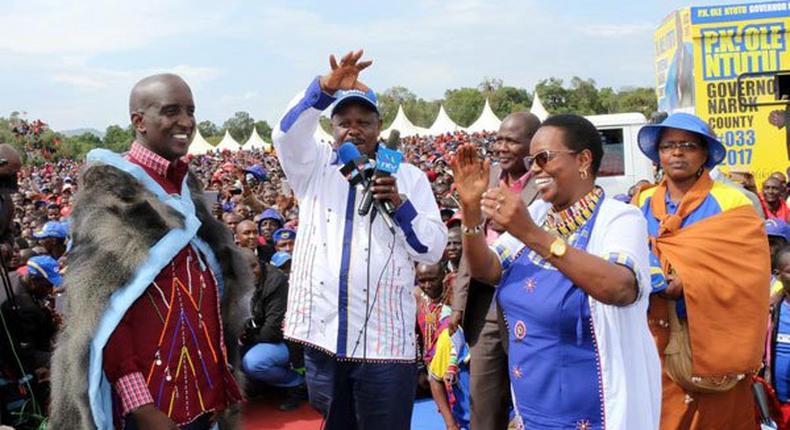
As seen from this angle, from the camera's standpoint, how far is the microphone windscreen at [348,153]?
274 cm

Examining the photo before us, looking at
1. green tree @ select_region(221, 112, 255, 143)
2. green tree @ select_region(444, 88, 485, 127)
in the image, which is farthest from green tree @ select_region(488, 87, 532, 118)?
green tree @ select_region(221, 112, 255, 143)

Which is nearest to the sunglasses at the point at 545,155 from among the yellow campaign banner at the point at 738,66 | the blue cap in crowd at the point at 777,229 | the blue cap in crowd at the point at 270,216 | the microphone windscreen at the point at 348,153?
the microphone windscreen at the point at 348,153

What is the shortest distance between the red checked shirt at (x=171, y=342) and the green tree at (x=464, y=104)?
76.3 meters

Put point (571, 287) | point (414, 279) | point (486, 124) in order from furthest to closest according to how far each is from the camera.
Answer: point (486, 124) < point (414, 279) < point (571, 287)

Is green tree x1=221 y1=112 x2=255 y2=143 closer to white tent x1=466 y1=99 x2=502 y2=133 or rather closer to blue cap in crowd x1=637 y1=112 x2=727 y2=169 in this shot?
white tent x1=466 y1=99 x2=502 y2=133

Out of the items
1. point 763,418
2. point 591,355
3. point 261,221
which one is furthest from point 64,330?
point 261,221

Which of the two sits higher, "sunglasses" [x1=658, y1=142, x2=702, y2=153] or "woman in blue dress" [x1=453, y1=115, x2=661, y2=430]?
"sunglasses" [x1=658, y1=142, x2=702, y2=153]

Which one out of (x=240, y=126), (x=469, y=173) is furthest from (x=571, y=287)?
(x=240, y=126)

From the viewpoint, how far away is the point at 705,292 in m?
2.98

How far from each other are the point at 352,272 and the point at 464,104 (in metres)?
85.8

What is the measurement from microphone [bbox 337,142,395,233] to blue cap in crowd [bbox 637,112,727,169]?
1269 millimetres

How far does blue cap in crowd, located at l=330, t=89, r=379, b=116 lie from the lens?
2824 millimetres

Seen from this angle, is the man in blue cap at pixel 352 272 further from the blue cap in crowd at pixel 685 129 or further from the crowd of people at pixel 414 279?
the blue cap in crowd at pixel 685 129

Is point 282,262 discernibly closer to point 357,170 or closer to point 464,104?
point 357,170
